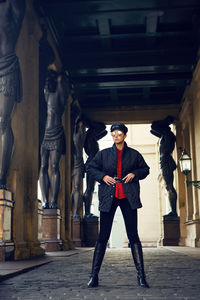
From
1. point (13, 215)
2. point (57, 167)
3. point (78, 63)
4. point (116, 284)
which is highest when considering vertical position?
point (78, 63)

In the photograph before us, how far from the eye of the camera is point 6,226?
7137 mm

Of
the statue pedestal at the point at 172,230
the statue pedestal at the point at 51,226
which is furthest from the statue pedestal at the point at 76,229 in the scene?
the statue pedestal at the point at 51,226

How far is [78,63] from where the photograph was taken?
1541cm

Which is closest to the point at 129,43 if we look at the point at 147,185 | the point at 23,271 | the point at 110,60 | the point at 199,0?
the point at 110,60

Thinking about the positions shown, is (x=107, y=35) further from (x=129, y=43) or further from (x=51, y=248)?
(x=51, y=248)

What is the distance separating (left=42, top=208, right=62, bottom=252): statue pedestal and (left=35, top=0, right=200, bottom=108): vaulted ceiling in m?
4.56

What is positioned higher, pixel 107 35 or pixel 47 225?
pixel 107 35

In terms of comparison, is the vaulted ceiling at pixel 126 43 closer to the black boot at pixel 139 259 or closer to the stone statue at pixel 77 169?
the stone statue at pixel 77 169

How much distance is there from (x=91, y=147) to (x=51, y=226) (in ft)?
28.2

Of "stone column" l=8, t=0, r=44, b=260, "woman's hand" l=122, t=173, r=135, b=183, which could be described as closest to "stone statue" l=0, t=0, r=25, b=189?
"stone column" l=8, t=0, r=44, b=260

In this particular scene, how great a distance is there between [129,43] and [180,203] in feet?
26.0

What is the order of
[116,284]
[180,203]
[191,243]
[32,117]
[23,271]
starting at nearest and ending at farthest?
[116,284] → [23,271] → [32,117] → [191,243] → [180,203]

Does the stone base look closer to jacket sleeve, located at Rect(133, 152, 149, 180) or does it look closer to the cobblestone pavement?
the cobblestone pavement

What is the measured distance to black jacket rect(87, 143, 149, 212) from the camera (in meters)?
4.20
